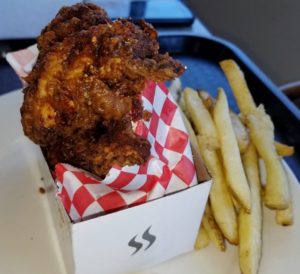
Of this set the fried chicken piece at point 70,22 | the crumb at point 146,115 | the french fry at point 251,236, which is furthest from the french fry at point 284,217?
the fried chicken piece at point 70,22

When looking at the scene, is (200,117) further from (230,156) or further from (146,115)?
(146,115)

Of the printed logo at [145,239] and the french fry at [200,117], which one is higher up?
the french fry at [200,117]

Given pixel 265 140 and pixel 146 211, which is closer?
pixel 146 211

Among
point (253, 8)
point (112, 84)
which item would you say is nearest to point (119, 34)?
point (112, 84)

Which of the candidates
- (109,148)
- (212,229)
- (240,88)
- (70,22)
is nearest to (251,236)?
(212,229)

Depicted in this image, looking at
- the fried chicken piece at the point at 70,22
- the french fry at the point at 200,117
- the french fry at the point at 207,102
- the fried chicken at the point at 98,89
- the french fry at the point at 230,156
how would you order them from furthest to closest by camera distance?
the french fry at the point at 207,102
the french fry at the point at 200,117
the french fry at the point at 230,156
the fried chicken piece at the point at 70,22
the fried chicken at the point at 98,89

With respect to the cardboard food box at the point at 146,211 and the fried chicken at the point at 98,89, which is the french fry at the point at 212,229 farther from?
the fried chicken at the point at 98,89

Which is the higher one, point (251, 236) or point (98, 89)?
point (98, 89)
